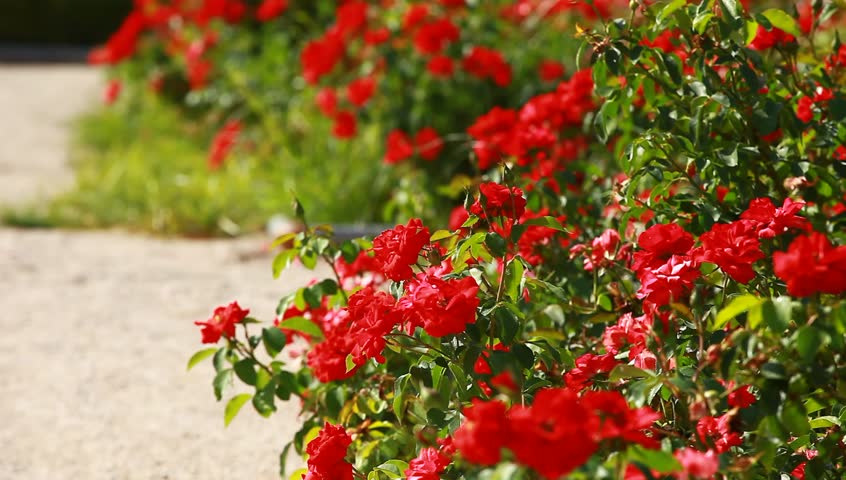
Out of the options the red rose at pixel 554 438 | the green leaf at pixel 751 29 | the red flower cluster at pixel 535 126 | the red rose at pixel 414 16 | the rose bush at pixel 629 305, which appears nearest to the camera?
the red rose at pixel 554 438

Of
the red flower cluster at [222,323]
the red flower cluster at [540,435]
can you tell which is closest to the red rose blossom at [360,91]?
the red flower cluster at [222,323]

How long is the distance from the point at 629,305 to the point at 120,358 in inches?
75.5

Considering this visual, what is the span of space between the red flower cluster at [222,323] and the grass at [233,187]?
95.8 inches

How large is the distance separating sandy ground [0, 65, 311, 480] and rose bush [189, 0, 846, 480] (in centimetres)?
48

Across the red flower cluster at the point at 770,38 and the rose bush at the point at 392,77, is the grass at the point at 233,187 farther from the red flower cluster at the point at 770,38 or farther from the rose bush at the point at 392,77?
the red flower cluster at the point at 770,38

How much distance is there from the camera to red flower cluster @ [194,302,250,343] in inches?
79.8

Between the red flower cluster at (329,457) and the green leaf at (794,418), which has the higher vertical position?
the green leaf at (794,418)

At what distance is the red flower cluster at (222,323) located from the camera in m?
2.03

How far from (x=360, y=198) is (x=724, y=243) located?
3195 mm

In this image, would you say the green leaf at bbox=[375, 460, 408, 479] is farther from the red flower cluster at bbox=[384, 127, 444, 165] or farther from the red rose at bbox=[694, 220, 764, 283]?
the red flower cluster at bbox=[384, 127, 444, 165]

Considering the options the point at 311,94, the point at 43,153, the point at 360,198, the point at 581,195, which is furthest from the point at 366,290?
the point at 43,153

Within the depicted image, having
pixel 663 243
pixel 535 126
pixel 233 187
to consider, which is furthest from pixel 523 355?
pixel 233 187

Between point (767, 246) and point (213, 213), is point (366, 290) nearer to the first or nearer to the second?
point (767, 246)

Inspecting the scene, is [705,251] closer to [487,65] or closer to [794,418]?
[794,418]
